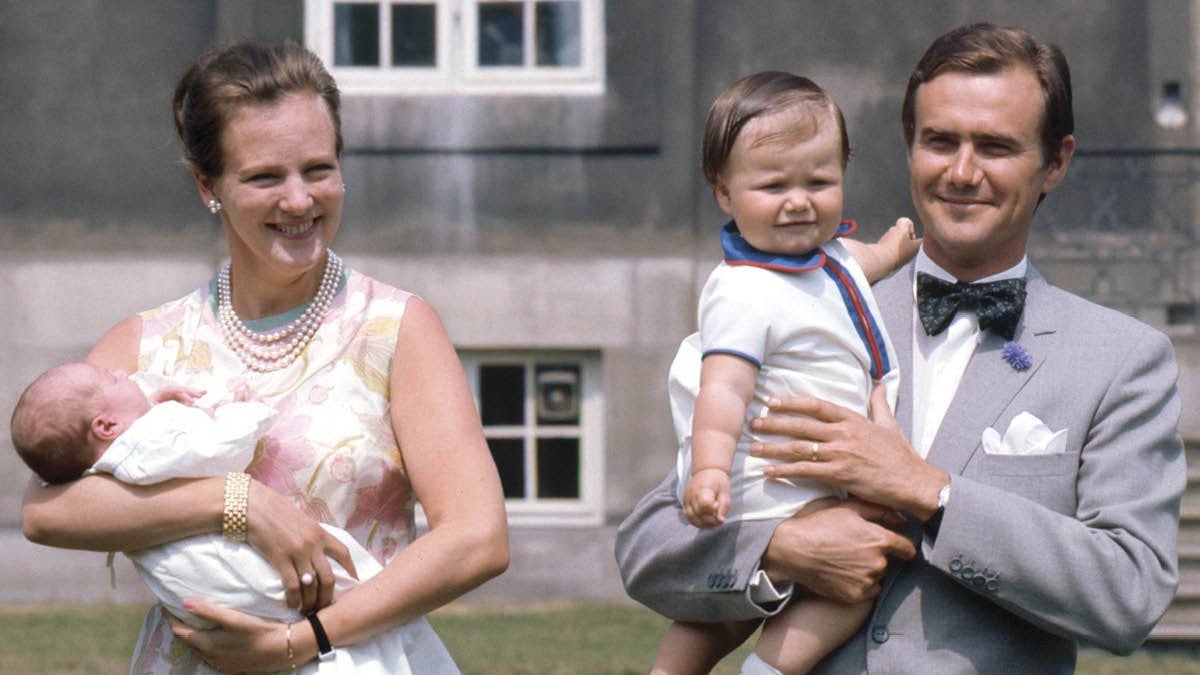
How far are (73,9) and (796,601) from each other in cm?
873

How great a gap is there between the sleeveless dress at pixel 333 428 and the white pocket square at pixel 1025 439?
3.71ft

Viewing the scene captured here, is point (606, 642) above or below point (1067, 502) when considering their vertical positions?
below

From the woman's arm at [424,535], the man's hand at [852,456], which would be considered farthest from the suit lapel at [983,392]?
the woman's arm at [424,535]

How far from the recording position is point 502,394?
36.2 ft

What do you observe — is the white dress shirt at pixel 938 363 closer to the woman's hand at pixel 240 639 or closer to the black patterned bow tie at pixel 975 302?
the black patterned bow tie at pixel 975 302

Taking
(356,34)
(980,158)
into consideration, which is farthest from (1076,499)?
(356,34)

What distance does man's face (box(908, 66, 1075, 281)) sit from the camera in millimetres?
3221

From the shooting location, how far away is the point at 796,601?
3.24 metres

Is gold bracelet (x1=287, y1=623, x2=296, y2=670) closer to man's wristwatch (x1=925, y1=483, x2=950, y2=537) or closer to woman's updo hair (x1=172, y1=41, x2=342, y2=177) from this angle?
woman's updo hair (x1=172, y1=41, x2=342, y2=177)

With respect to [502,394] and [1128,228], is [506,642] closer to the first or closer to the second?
[502,394]

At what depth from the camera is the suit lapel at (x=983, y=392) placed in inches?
125

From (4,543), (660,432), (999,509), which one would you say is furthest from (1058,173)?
(4,543)

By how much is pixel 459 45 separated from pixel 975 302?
8113 mm

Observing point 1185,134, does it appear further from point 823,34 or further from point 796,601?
point 796,601
